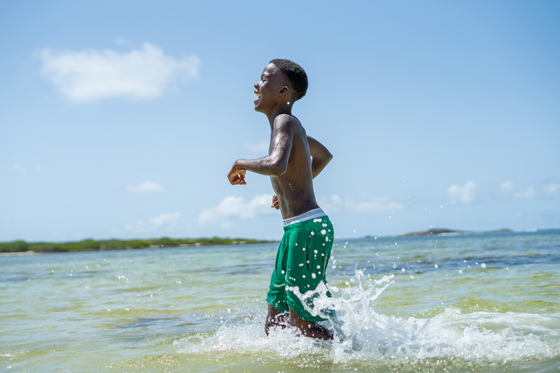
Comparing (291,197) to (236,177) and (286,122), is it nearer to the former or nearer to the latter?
(236,177)

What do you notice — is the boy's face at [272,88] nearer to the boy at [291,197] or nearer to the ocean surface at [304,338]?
the boy at [291,197]

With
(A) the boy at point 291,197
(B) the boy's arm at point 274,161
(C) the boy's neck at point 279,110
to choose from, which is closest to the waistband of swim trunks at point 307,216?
(A) the boy at point 291,197

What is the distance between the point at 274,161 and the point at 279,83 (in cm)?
81

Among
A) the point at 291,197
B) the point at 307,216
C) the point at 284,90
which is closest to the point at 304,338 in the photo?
the point at 307,216

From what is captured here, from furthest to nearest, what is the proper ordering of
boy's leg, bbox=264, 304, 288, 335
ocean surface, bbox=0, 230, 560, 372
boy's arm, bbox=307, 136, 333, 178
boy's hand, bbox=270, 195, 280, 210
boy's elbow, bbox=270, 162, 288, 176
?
boy's arm, bbox=307, 136, 333, 178
boy's hand, bbox=270, 195, 280, 210
boy's leg, bbox=264, 304, 288, 335
ocean surface, bbox=0, 230, 560, 372
boy's elbow, bbox=270, 162, 288, 176

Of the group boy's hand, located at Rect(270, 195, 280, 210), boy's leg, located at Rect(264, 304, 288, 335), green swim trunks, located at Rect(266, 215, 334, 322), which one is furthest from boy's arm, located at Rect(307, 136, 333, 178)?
boy's leg, located at Rect(264, 304, 288, 335)

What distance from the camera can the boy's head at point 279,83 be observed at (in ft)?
11.3

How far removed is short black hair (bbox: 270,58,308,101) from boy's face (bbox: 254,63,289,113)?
3 cm

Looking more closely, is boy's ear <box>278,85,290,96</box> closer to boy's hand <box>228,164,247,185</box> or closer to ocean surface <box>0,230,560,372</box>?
boy's hand <box>228,164,247,185</box>

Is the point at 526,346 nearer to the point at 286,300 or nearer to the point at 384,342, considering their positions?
the point at 384,342

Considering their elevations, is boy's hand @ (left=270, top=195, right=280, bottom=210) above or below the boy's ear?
below

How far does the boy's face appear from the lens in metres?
3.45

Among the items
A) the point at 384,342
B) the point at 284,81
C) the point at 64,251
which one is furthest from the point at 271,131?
the point at 64,251

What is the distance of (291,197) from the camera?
3.28 m
